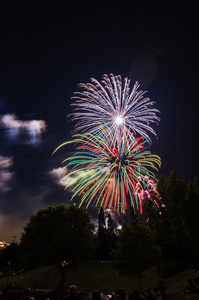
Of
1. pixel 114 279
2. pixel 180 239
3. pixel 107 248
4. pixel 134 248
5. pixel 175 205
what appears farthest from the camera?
pixel 107 248

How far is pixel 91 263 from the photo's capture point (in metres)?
51.0

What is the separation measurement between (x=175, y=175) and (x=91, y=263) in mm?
26000

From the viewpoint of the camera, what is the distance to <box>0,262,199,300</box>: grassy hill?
33.3 metres

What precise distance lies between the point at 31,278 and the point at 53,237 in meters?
11.5

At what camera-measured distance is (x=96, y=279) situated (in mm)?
42094

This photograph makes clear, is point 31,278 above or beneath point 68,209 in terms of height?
beneath

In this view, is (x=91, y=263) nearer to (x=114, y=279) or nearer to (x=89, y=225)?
(x=89, y=225)

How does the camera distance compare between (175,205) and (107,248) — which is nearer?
(175,205)

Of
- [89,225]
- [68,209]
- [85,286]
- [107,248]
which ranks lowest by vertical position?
[85,286]

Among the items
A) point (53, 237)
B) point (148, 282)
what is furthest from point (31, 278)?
point (148, 282)

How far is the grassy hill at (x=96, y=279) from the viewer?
1313 inches

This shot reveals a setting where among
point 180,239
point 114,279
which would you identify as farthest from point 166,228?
point 114,279

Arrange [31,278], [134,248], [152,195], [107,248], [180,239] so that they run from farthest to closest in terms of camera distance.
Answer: [107,248] < [152,195] < [31,278] < [180,239] < [134,248]

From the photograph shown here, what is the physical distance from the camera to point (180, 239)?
143 ft
